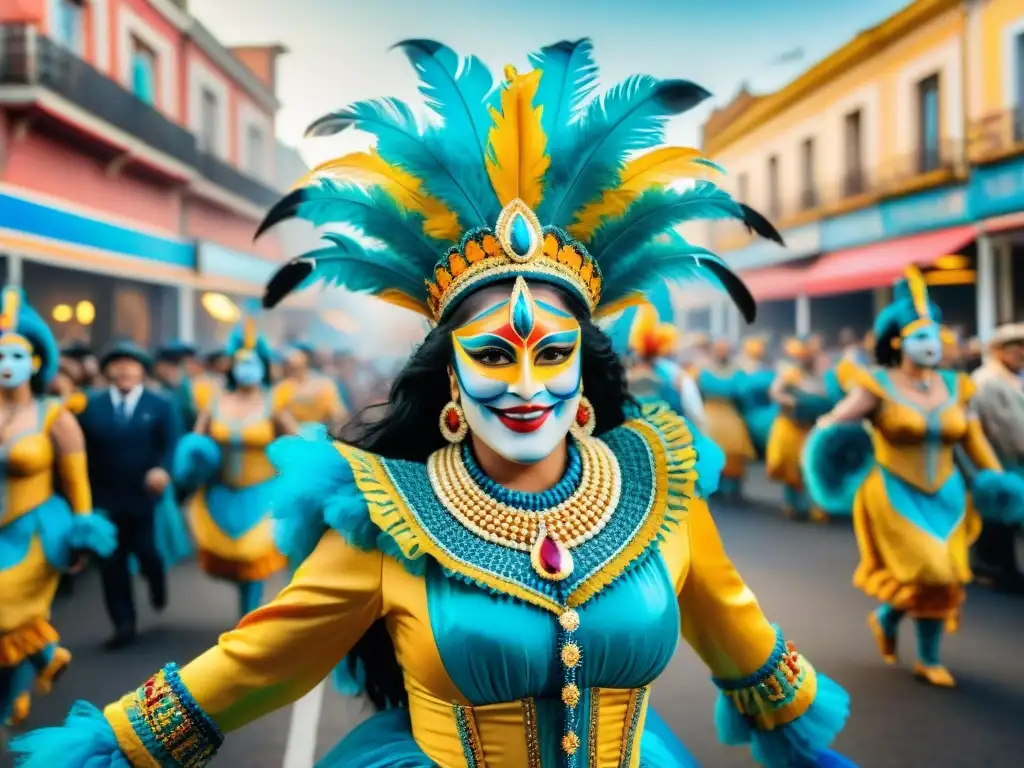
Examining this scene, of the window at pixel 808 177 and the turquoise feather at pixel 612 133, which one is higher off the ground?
the window at pixel 808 177

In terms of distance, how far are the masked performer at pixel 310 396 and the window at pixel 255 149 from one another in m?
6.00

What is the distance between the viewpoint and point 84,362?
8.30m

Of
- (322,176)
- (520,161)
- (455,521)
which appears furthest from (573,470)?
(322,176)

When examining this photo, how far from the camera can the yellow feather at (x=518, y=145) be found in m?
2.20

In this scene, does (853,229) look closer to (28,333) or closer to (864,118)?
(864,118)

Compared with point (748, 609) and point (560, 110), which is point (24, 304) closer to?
point (560, 110)

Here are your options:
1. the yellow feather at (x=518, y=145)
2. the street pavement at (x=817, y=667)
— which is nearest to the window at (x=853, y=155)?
the street pavement at (x=817, y=667)

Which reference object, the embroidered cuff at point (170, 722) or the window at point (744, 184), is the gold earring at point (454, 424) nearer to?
the embroidered cuff at point (170, 722)

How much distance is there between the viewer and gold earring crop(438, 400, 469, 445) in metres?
2.30

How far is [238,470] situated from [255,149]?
35.0 feet

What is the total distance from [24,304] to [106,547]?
1383 mm

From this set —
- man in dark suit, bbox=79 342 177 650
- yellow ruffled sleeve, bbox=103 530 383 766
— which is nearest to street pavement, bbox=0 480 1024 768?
man in dark suit, bbox=79 342 177 650

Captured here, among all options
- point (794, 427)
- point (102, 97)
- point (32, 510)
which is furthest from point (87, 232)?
point (794, 427)

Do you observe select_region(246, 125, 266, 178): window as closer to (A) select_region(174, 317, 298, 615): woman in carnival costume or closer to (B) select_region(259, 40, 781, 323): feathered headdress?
(A) select_region(174, 317, 298, 615): woman in carnival costume
